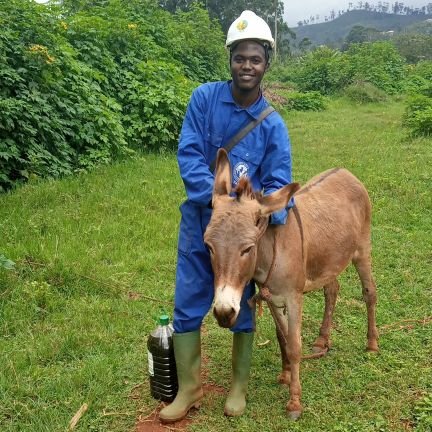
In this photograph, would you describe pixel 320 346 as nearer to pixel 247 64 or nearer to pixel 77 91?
pixel 247 64

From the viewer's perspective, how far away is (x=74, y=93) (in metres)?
8.75

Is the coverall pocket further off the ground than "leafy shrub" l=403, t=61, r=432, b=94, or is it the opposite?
the coverall pocket

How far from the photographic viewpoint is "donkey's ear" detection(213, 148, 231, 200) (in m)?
2.92

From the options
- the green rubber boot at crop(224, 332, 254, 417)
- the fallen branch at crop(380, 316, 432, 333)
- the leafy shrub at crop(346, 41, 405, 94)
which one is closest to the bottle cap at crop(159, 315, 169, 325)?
the green rubber boot at crop(224, 332, 254, 417)

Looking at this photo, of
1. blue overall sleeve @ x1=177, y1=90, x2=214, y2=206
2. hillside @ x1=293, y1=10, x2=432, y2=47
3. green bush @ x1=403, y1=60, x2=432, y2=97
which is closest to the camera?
blue overall sleeve @ x1=177, y1=90, x2=214, y2=206

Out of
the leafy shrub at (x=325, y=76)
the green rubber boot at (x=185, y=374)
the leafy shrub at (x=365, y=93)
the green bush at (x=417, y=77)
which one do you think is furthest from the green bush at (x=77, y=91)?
the green bush at (x=417, y=77)

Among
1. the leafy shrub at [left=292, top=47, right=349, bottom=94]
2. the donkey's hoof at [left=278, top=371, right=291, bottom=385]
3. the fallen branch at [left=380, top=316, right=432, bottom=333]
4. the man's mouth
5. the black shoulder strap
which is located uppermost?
the man's mouth

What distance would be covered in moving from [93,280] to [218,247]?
2.69 metres

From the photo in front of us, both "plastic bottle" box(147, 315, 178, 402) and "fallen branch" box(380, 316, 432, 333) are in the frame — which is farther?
"fallen branch" box(380, 316, 432, 333)

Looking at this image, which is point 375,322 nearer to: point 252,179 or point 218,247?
point 252,179

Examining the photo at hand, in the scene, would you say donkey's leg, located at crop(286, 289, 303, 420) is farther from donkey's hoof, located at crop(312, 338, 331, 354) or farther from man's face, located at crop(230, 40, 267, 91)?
man's face, located at crop(230, 40, 267, 91)

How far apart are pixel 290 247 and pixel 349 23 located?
6742 inches

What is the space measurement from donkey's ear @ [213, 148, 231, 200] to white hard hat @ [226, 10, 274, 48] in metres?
0.71

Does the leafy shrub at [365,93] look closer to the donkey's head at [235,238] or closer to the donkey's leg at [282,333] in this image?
the donkey's leg at [282,333]
